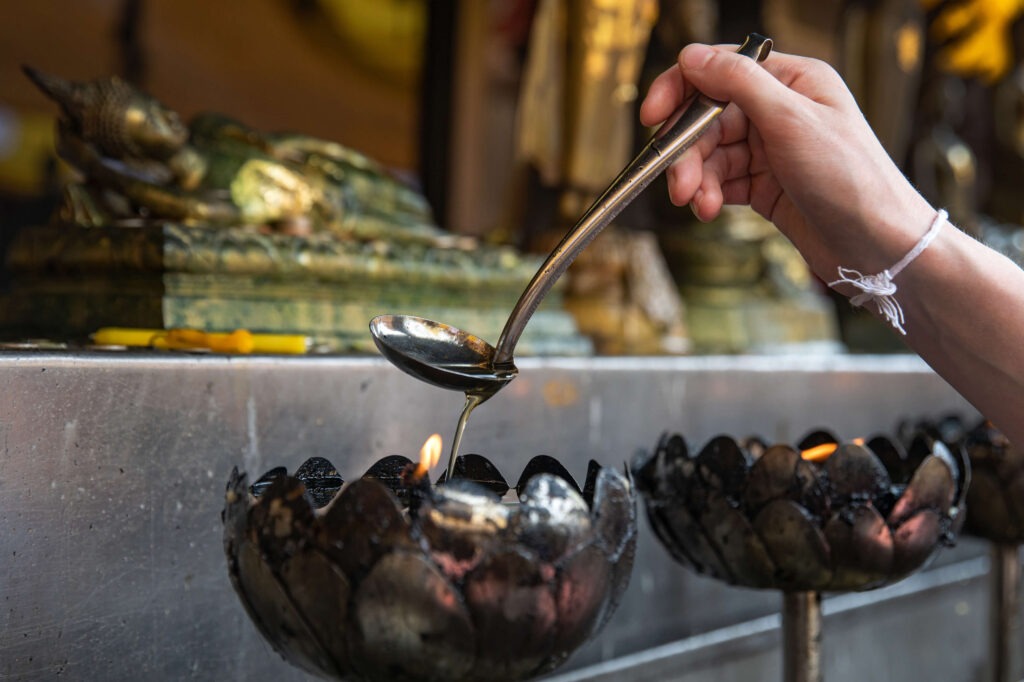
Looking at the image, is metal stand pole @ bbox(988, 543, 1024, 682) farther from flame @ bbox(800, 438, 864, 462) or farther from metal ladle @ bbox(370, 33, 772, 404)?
metal ladle @ bbox(370, 33, 772, 404)

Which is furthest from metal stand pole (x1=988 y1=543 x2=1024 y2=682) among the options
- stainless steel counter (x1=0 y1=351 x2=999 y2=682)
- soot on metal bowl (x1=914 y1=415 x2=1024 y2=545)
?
stainless steel counter (x1=0 y1=351 x2=999 y2=682)

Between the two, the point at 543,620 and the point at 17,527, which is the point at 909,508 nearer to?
the point at 543,620

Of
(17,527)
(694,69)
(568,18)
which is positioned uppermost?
(568,18)

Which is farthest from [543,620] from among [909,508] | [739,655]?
[739,655]

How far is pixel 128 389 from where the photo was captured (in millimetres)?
900

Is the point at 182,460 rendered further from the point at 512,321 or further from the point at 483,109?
the point at 483,109

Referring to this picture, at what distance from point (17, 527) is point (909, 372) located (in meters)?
1.74

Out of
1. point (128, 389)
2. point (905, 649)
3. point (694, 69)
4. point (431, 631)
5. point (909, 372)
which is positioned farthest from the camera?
point (909, 372)

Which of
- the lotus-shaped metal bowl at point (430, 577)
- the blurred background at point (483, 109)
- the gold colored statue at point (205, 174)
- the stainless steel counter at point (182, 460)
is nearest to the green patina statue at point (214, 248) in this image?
the gold colored statue at point (205, 174)

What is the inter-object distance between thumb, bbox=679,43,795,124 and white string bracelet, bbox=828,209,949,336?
0.50 ft

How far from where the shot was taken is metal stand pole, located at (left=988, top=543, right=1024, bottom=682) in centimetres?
135

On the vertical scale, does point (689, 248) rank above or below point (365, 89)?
below

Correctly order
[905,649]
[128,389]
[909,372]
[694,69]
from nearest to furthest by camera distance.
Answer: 1. [694,69]
2. [128,389]
3. [905,649]
4. [909,372]

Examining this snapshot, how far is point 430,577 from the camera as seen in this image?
21.3 inches
